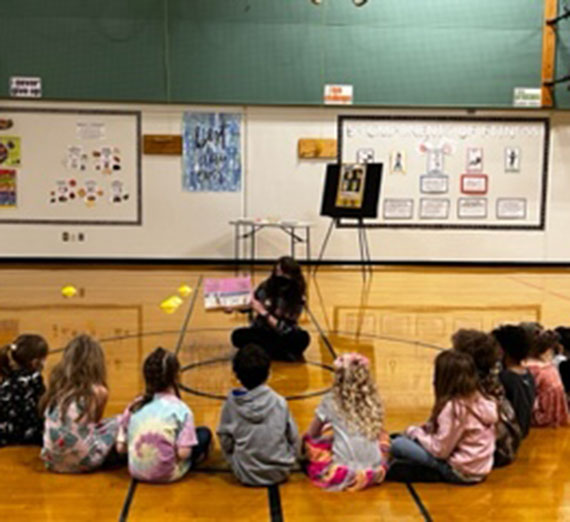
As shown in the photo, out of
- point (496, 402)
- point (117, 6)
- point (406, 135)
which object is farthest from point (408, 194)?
point (496, 402)

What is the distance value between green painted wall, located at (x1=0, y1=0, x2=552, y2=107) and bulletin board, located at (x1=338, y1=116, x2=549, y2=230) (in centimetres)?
42

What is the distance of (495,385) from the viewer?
2992mm

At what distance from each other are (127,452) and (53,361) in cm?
194

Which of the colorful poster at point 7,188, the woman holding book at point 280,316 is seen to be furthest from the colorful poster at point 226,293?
the colorful poster at point 7,188

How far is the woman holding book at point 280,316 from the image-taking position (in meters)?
4.85

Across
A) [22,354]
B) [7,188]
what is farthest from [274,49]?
[22,354]

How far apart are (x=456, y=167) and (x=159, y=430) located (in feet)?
30.5

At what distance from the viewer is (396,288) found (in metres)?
8.59

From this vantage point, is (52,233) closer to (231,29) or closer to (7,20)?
(7,20)

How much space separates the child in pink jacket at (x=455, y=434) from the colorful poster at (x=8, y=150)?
9466 mm

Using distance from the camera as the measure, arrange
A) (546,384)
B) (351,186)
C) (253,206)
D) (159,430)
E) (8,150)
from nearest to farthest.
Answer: (159,430) → (546,384) → (351,186) → (8,150) → (253,206)

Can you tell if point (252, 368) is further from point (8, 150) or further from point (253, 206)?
point (8, 150)

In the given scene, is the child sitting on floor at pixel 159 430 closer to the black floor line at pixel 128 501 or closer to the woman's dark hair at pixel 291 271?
the black floor line at pixel 128 501

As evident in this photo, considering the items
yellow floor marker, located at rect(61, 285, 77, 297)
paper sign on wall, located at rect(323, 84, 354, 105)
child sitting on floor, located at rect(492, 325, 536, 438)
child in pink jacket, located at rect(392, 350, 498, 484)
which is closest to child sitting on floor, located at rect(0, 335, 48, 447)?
child in pink jacket, located at rect(392, 350, 498, 484)
